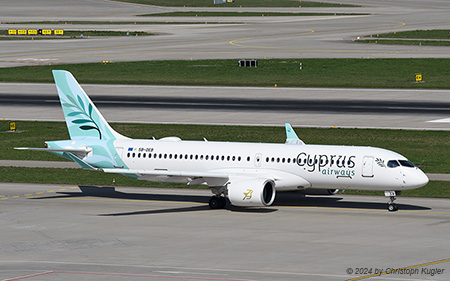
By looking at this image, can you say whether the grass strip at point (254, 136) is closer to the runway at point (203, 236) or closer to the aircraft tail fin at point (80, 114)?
the runway at point (203, 236)

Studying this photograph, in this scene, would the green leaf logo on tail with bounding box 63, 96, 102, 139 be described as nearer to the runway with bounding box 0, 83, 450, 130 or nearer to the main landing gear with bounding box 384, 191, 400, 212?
the main landing gear with bounding box 384, 191, 400, 212

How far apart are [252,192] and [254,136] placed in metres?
27.5

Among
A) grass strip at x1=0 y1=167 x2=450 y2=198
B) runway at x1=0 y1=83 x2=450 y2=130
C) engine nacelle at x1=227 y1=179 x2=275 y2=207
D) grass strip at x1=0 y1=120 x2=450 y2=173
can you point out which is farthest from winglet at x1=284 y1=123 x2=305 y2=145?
runway at x1=0 y1=83 x2=450 y2=130

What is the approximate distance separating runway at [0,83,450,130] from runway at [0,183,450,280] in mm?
28078

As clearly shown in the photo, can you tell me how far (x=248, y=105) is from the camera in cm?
9512

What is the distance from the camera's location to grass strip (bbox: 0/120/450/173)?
70.4 metres

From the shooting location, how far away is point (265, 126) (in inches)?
3221

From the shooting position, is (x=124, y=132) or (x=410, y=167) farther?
(x=124, y=132)

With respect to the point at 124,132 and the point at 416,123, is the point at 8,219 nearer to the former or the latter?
the point at 124,132

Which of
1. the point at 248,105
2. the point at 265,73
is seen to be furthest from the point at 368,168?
the point at 265,73

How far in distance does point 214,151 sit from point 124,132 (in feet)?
92.0

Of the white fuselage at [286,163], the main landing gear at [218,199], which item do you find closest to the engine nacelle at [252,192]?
→ the white fuselage at [286,163]

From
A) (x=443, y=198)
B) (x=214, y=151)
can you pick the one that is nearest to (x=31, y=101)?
(x=214, y=151)

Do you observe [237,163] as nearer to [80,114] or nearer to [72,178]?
[80,114]
